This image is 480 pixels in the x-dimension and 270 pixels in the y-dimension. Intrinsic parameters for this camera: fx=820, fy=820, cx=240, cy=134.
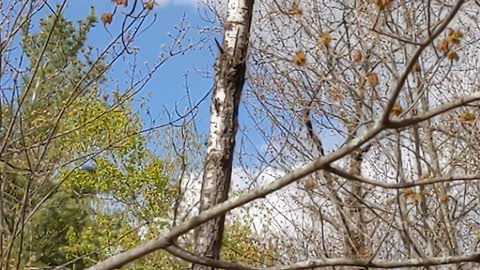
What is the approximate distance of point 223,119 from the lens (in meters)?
3.41

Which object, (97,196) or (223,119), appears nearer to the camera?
(223,119)

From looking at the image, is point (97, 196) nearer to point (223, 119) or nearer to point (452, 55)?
point (223, 119)

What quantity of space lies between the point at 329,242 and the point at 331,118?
102cm

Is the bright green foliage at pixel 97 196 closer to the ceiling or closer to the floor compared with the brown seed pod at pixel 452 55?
closer to the ceiling

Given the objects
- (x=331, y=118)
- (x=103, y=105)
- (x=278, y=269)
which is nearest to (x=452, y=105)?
(x=278, y=269)

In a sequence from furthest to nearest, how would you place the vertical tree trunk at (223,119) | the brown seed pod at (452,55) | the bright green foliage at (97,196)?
the bright green foliage at (97,196)
the vertical tree trunk at (223,119)
the brown seed pod at (452,55)

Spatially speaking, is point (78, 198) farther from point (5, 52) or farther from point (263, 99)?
point (5, 52)

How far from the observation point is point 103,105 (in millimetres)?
6516

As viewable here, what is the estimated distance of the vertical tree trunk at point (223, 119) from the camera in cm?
331

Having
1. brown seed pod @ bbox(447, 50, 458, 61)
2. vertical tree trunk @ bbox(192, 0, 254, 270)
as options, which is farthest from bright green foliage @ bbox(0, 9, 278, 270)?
brown seed pod @ bbox(447, 50, 458, 61)

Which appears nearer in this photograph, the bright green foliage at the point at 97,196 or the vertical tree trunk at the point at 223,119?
the vertical tree trunk at the point at 223,119

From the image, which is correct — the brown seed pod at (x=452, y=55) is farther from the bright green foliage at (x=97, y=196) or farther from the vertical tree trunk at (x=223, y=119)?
the bright green foliage at (x=97, y=196)

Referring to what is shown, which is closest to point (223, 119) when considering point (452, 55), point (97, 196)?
point (452, 55)

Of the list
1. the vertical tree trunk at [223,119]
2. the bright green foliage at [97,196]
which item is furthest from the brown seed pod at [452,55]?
the bright green foliage at [97,196]
